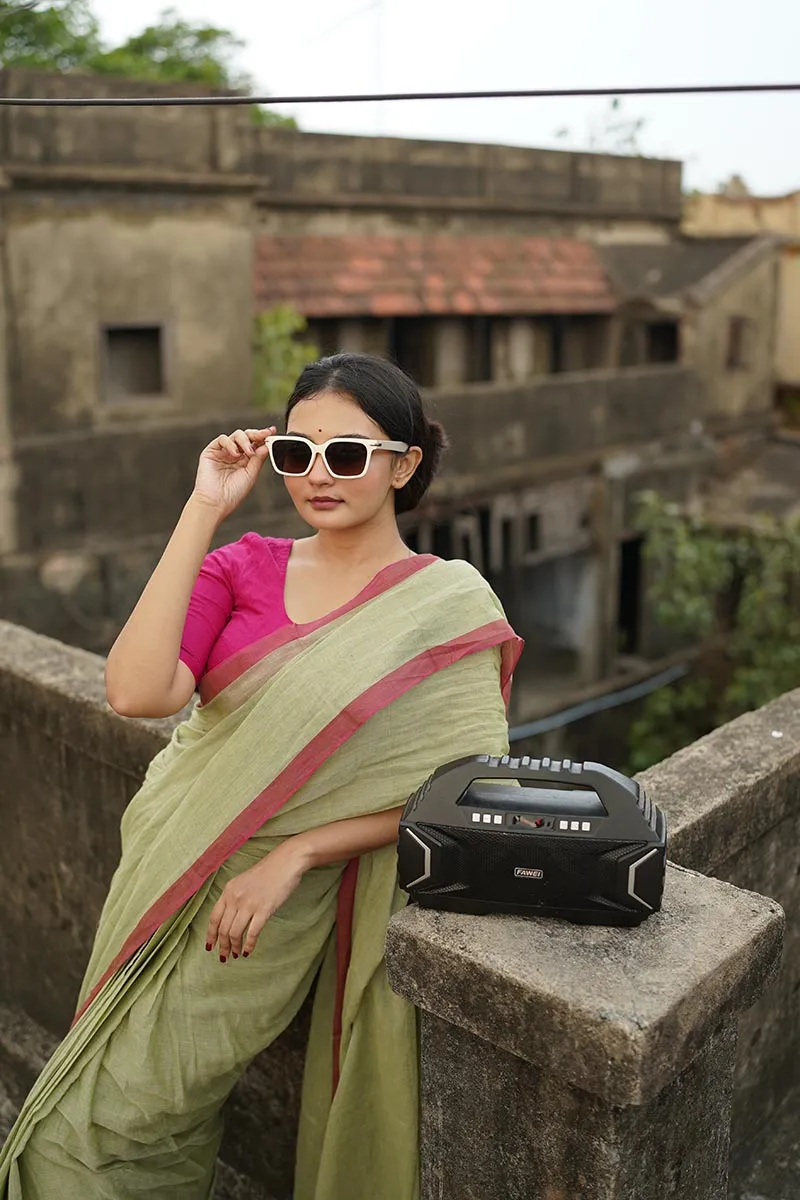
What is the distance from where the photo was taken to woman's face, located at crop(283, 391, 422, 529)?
6.43 ft

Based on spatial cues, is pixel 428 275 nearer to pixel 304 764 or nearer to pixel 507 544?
pixel 507 544

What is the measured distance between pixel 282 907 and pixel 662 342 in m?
13.7

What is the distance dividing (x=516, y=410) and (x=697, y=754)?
9.81m

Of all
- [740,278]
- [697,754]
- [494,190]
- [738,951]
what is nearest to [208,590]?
[738,951]

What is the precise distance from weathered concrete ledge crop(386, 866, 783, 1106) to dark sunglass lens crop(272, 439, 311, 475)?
713 mm

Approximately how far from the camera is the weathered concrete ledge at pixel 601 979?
1472 millimetres

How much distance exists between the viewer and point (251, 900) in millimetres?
1869

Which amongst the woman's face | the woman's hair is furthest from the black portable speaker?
the woman's hair

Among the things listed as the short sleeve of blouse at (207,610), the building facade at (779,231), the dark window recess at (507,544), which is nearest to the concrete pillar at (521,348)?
the dark window recess at (507,544)

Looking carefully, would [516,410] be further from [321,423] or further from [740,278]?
[321,423]

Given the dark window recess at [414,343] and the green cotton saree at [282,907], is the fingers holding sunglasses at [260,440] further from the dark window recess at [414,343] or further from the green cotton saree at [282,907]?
the dark window recess at [414,343]

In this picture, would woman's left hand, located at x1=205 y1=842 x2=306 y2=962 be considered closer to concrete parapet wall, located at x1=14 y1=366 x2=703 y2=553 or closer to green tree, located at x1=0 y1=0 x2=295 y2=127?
concrete parapet wall, located at x1=14 y1=366 x2=703 y2=553

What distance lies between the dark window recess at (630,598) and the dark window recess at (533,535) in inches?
59.6

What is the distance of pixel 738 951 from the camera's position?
1.59 metres
